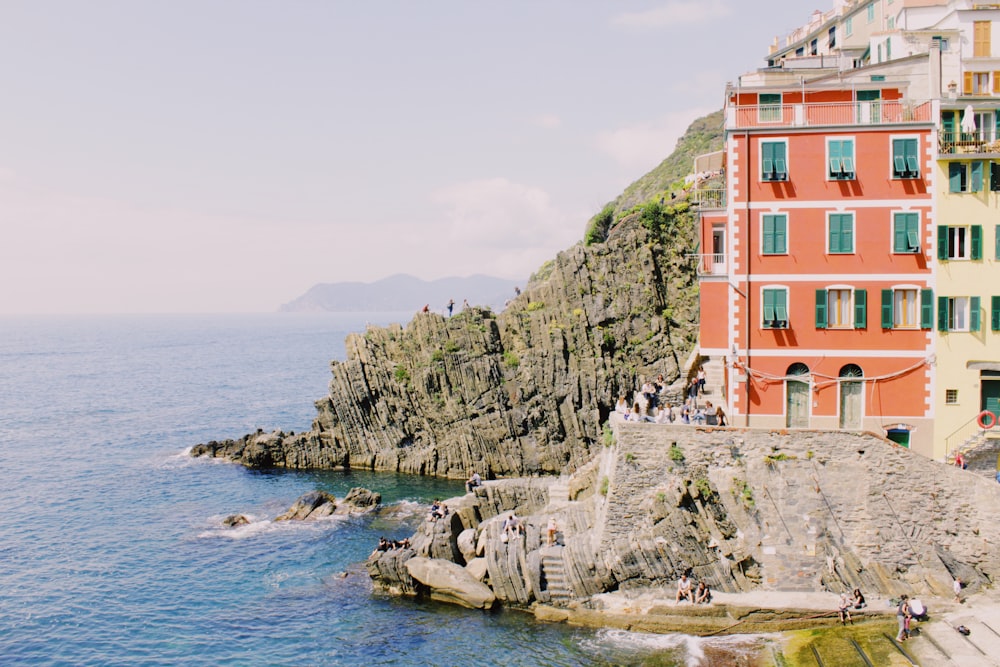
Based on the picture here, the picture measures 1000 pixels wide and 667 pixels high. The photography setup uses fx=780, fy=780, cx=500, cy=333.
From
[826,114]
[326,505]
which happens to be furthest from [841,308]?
[326,505]

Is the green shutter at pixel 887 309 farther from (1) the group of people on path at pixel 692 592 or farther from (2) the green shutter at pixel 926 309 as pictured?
(1) the group of people on path at pixel 692 592

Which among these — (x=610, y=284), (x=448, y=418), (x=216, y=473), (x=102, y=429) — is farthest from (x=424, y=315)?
(x=102, y=429)

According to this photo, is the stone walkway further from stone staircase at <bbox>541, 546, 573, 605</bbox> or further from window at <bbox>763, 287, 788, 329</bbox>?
window at <bbox>763, 287, 788, 329</bbox>

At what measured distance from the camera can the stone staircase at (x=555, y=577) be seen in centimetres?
3562

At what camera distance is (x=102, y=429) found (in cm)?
8850

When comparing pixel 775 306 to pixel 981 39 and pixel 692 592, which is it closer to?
pixel 692 592

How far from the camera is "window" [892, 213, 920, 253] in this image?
36500 mm

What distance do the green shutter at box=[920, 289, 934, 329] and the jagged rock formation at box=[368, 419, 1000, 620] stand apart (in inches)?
259

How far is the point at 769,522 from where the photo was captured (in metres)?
34.6

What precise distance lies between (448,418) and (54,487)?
3228cm

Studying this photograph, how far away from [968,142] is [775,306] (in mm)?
11658

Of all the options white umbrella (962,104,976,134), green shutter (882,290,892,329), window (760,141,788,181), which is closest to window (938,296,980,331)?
green shutter (882,290,892,329)

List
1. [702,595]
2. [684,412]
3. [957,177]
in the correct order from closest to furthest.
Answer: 1. [702,595]
2. [957,177]
3. [684,412]

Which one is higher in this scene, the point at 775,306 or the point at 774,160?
the point at 774,160
